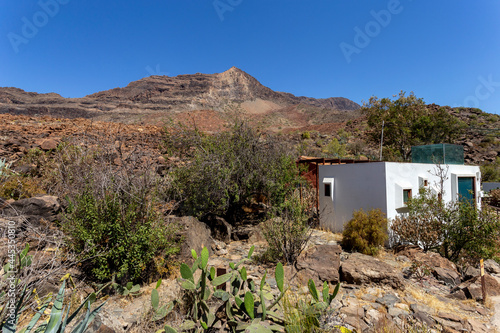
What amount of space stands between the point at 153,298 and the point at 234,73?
256ft

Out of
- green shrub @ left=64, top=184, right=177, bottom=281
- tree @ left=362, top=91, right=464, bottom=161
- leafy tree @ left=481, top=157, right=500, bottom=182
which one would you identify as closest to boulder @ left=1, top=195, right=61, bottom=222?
green shrub @ left=64, top=184, right=177, bottom=281

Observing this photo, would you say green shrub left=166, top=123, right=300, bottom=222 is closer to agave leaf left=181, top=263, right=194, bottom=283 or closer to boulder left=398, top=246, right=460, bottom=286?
agave leaf left=181, top=263, right=194, bottom=283

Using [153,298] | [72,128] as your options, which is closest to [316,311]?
[153,298]

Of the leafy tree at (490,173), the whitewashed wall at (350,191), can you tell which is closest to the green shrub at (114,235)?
the whitewashed wall at (350,191)

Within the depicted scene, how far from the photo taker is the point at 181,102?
61.2 m

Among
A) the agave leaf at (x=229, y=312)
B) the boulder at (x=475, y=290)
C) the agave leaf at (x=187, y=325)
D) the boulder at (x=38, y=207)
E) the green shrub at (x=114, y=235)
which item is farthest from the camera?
the boulder at (x=38, y=207)

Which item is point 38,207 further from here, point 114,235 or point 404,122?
point 404,122

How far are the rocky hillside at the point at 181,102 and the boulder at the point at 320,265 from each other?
96.2 ft

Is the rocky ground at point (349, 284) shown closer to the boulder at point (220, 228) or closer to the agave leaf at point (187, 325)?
the boulder at point (220, 228)

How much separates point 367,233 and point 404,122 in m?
13.7

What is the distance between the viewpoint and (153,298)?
2.87 m

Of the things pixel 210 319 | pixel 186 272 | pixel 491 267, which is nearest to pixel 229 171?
pixel 186 272

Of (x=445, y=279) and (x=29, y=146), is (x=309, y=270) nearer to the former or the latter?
(x=445, y=279)

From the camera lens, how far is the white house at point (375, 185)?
7414 mm
